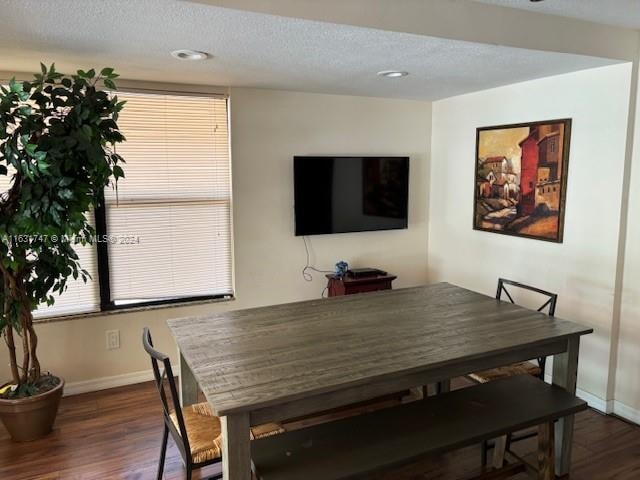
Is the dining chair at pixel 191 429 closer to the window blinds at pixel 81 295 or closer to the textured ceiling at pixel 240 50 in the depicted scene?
the textured ceiling at pixel 240 50

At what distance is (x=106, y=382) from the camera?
353 cm

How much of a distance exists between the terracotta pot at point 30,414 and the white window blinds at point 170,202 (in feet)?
2.81

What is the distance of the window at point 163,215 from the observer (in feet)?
11.2

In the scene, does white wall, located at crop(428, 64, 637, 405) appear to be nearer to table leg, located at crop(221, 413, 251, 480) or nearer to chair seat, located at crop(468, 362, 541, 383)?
chair seat, located at crop(468, 362, 541, 383)

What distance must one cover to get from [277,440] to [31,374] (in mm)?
1807

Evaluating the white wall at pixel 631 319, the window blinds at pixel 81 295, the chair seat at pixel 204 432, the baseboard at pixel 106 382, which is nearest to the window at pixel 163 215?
the window blinds at pixel 81 295

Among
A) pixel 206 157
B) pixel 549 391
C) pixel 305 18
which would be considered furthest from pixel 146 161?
pixel 549 391

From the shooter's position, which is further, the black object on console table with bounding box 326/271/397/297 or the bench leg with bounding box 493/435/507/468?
the black object on console table with bounding box 326/271/397/297

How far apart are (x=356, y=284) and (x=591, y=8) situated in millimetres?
2319

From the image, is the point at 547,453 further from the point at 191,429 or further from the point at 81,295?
the point at 81,295

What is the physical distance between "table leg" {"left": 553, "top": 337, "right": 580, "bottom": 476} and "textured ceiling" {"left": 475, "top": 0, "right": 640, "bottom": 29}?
64.7 inches

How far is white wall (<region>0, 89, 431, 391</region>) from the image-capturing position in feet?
11.4

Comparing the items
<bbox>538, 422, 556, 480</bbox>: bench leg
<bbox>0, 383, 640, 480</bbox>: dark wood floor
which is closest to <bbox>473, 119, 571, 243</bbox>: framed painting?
<bbox>0, 383, 640, 480</bbox>: dark wood floor

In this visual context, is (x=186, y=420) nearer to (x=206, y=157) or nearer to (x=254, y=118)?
(x=206, y=157)
